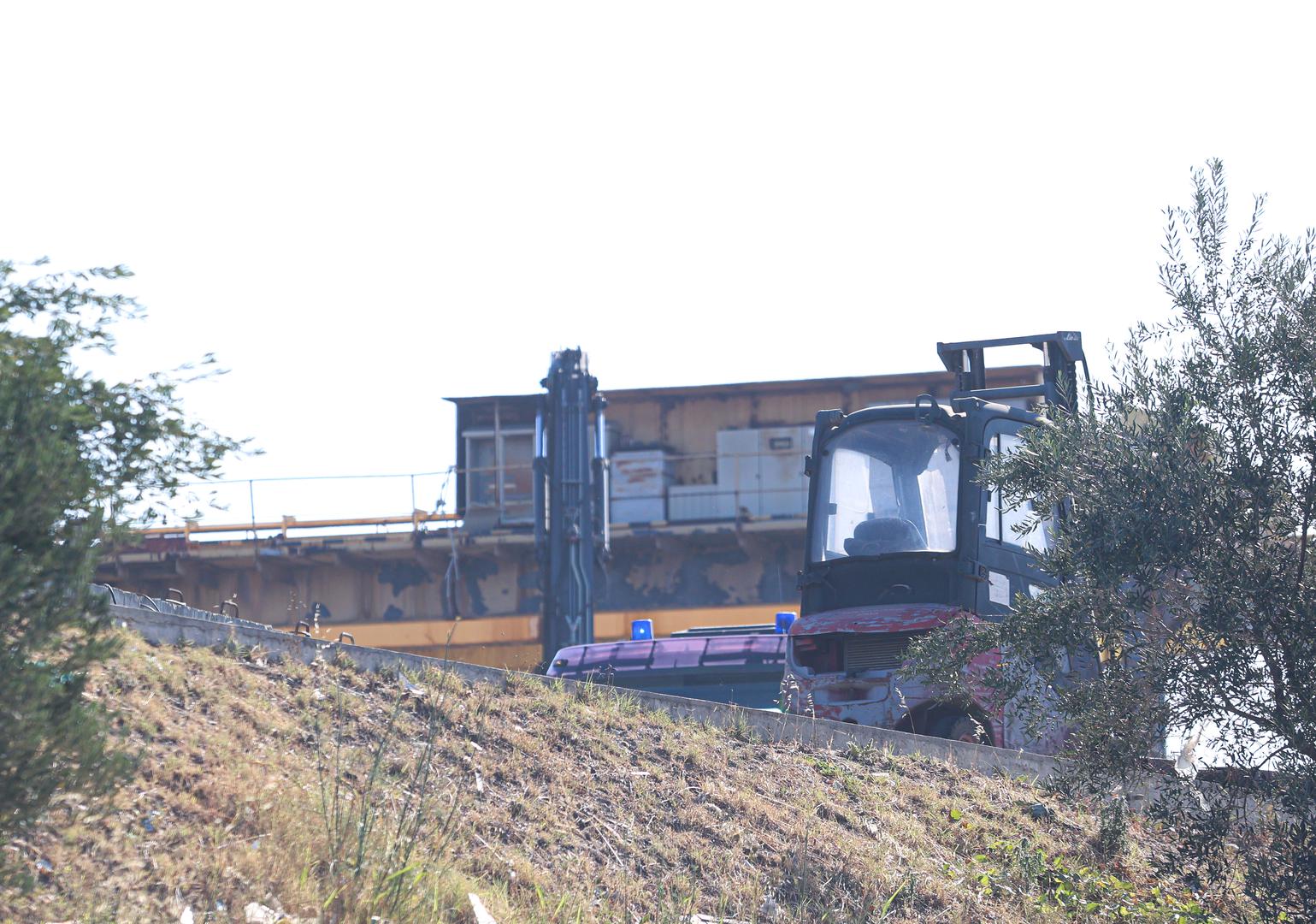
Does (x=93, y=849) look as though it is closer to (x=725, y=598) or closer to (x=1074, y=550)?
(x=1074, y=550)

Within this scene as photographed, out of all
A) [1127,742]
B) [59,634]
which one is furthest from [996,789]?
[59,634]

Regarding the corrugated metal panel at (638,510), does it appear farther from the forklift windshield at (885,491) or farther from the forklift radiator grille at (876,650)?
the forklift radiator grille at (876,650)

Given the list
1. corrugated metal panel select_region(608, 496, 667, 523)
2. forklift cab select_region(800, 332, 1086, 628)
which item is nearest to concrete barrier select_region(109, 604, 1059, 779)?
forklift cab select_region(800, 332, 1086, 628)

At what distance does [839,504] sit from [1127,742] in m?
5.07

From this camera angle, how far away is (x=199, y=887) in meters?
5.43

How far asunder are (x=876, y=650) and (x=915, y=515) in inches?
53.9

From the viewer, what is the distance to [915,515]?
39.6 ft

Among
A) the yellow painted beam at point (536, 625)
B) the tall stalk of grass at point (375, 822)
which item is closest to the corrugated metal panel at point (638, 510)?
the yellow painted beam at point (536, 625)

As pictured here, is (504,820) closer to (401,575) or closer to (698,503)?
(698,503)

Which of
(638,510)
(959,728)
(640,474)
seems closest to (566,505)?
(638,510)

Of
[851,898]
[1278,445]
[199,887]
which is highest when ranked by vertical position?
[1278,445]

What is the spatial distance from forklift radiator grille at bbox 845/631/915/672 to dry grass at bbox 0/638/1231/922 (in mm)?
1492

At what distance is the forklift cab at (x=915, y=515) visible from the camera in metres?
11.6

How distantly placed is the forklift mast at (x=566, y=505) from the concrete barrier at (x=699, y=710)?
13.0 m
